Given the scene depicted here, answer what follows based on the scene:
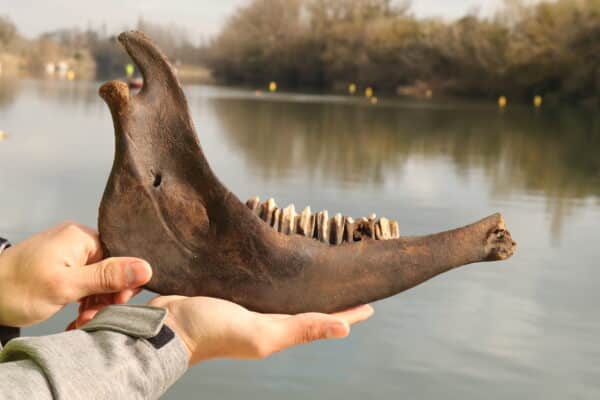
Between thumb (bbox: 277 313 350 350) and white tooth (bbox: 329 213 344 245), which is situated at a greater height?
white tooth (bbox: 329 213 344 245)

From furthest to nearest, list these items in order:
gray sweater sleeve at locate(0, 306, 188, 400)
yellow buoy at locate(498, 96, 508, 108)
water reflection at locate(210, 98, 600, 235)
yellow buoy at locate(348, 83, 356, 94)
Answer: yellow buoy at locate(348, 83, 356, 94), yellow buoy at locate(498, 96, 508, 108), water reflection at locate(210, 98, 600, 235), gray sweater sleeve at locate(0, 306, 188, 400)

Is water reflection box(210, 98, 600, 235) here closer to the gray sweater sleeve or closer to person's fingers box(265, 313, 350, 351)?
person's fingers box(265, 313, 350, 351)

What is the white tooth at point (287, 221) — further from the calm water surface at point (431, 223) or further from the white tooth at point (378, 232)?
the calm water surface at point (431, 223)

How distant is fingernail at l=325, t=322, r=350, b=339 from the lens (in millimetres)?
1219

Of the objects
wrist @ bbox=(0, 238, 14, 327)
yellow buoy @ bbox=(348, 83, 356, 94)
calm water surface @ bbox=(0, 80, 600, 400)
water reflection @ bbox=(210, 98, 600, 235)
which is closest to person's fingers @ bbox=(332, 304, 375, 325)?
wrist @ bbox=(0, 238, 14, 327)

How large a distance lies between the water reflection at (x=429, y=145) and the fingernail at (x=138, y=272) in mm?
4982

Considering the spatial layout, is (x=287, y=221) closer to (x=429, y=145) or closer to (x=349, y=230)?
(x=349, y=230)

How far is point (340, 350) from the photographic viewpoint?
3766 millimetres

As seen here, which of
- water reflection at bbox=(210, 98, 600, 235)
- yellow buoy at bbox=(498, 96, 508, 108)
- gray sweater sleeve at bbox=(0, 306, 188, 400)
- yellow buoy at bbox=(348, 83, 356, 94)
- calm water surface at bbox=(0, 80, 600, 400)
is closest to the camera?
gray sweater sleeve at bbox=(0, 306, 188, 400)

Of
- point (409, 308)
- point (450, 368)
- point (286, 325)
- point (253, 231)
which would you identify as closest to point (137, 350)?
point (286, 325)

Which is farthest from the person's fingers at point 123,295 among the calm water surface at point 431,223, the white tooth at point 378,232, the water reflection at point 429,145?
the water reflection at point 429,145

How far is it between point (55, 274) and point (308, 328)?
393 millimetres

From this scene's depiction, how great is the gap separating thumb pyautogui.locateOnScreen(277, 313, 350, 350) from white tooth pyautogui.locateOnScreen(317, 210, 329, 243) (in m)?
0.21

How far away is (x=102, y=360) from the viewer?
3.42ft
